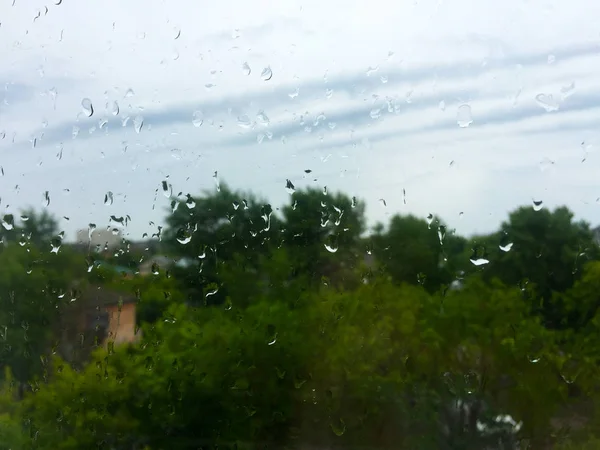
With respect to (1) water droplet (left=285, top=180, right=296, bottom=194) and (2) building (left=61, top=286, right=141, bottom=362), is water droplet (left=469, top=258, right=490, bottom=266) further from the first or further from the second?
(2) building (left=61, top=286, right=141, bottom=362)

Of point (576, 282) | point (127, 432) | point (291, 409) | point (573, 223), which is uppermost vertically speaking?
point (573, 223)

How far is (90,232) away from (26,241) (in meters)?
0.20

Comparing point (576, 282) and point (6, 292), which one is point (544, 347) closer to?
point (576, 282)

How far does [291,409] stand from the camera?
114 cm

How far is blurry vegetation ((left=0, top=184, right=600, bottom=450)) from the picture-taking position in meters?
1.09

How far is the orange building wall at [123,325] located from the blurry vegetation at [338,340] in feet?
0.07

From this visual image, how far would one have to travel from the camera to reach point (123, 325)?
4.05 feet

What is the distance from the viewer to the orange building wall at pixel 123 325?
1226 millimetres

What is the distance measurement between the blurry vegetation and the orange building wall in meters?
0.02

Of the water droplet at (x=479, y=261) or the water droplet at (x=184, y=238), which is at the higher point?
the water droplet at (x=479, y=261)

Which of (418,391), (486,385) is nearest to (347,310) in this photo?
(418,391)

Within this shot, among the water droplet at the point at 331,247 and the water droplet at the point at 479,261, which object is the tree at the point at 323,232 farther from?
the water droplet at the point at 479,261

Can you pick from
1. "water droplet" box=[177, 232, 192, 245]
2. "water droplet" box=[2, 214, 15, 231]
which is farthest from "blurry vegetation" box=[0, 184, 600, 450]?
"water droplet" box=[2, 214, 15, 231]

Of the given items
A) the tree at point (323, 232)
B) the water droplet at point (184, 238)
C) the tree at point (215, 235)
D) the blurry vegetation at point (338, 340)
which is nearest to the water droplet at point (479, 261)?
the blurry vegetation at point (338, 340)
